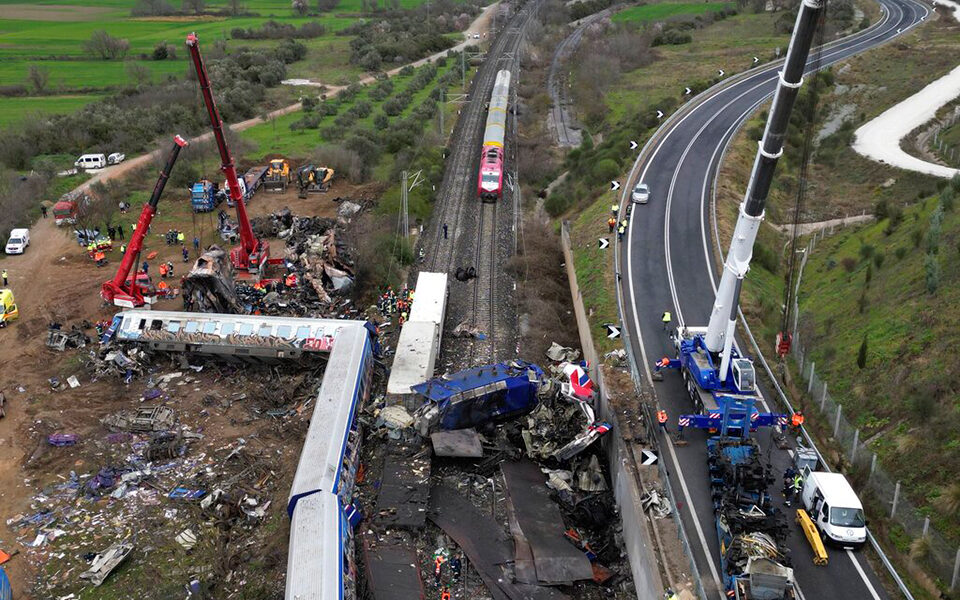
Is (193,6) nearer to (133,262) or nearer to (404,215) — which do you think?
(404,215)

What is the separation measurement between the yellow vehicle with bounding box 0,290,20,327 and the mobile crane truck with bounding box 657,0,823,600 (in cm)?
3345

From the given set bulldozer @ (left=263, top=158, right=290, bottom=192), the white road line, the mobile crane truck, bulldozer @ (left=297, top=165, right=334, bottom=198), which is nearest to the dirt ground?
bulldozer @ (left=297, top=165, right=334, bottom=198)

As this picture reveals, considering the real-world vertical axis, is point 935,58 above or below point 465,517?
above

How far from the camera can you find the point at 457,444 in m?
26.0

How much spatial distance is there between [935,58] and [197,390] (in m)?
76.4

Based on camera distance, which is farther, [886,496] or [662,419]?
[662,419]

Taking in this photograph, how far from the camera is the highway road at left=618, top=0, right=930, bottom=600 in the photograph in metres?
19.9

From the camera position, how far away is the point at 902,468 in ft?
75.2

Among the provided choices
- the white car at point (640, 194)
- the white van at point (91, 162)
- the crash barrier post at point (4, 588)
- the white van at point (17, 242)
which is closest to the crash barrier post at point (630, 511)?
the white car at point (640, 194)

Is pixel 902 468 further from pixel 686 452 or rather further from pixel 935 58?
pixel 935 58

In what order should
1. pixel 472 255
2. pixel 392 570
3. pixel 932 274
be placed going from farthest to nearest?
pixel 472 255 < pixel 932 274 < pixel 392 570

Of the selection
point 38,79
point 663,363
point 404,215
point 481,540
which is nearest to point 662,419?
point 663,363

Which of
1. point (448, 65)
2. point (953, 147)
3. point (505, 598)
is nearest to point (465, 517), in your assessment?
point (505, 598)

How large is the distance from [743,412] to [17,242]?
45325 millimetres
